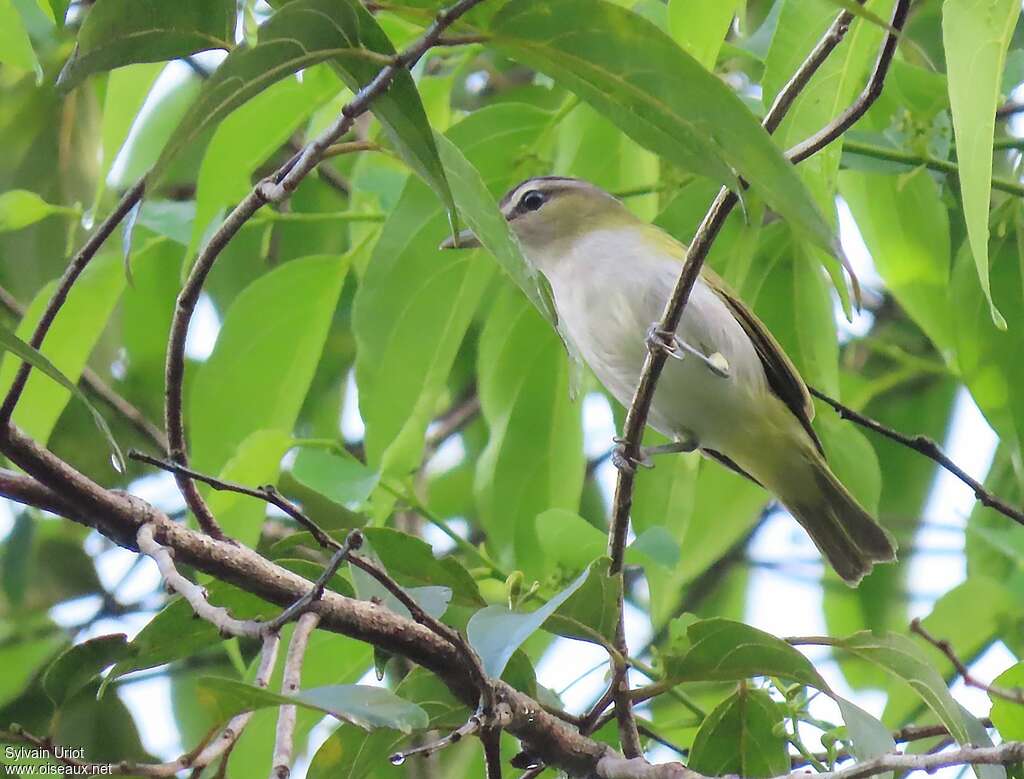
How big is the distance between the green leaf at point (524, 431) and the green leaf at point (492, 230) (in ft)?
4.51

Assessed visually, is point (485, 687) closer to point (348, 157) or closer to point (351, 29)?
point (351, 29)

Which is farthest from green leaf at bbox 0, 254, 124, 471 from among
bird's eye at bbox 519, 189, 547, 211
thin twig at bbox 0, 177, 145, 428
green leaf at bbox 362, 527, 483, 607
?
bird's eye at bbox 519, 189, 547, 211

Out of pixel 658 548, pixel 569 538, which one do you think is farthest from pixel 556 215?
pixel 658 548

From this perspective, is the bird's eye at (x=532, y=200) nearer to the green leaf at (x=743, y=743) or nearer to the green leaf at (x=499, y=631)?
the green leaf at (x=743, y=743)

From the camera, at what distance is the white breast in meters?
3.38

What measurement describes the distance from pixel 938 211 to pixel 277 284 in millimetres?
1486

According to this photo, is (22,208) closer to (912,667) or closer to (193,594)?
(193,594)

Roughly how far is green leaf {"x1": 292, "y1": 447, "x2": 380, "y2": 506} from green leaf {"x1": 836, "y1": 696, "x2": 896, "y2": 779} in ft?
3.37

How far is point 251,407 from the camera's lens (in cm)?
305

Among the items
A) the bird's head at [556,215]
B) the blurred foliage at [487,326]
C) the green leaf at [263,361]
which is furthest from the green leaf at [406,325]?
the bird's head at [556,215]

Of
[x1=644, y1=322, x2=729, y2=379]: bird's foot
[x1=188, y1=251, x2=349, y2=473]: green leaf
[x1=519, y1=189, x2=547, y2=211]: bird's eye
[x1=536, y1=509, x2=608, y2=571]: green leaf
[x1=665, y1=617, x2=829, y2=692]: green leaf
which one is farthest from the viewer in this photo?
[x1=519, y1=189, x2=547, y2=211]: bird's eye

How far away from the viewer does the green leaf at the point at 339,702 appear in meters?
1.41

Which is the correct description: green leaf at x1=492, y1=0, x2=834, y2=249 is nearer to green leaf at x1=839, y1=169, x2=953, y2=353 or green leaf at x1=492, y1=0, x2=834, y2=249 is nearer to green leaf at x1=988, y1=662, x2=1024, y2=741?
green leaf at x1=988, y1=662, x2=1024, y2=741

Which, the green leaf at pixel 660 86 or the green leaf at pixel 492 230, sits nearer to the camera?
the green leaf at pixel 660 86
